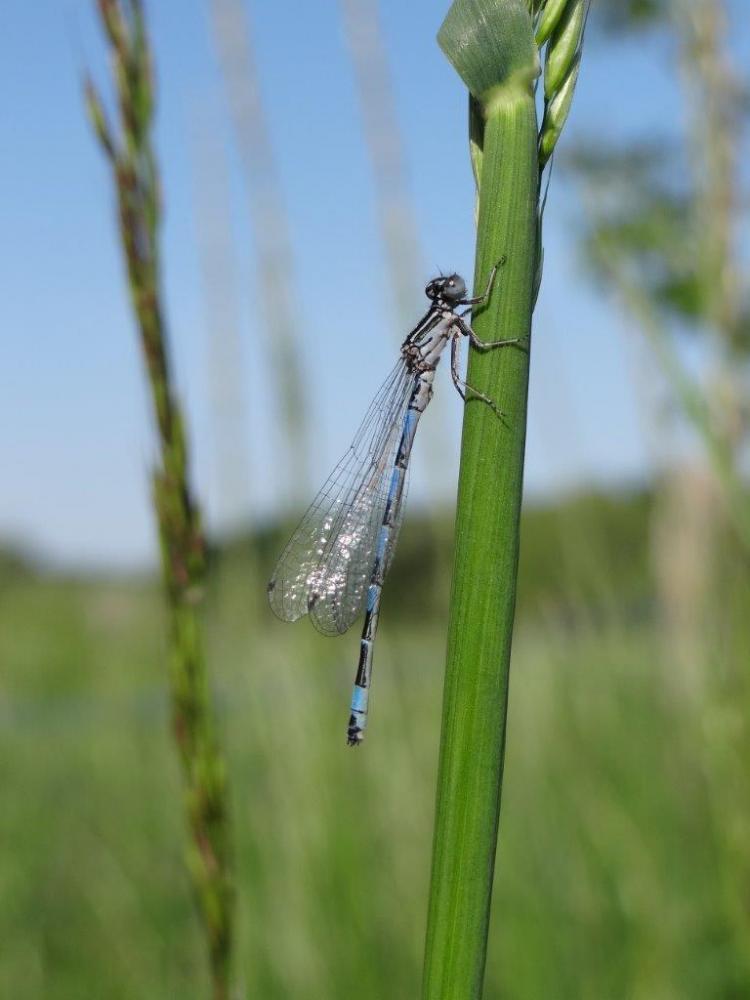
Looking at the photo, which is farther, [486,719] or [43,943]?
[43,943]

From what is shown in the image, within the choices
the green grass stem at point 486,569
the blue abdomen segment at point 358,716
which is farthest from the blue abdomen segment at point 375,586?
the green grass stem at point 486,569

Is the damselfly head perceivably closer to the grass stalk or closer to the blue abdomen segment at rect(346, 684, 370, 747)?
the grass stalk

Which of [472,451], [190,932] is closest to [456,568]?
[472,451]

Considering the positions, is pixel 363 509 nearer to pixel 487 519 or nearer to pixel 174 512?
pixel 174 512

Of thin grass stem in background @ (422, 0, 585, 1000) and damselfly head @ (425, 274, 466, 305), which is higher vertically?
damselfly head @ (425, 274, 466, 305)

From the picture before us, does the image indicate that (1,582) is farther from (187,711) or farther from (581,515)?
(187,711)

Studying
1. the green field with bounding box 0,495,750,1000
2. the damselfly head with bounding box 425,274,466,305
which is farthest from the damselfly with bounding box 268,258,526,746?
the green field with bounding box 0,495,750,1000
